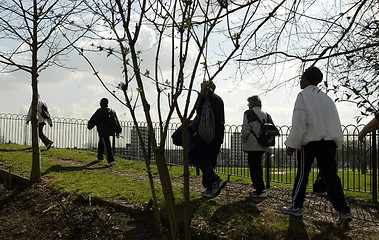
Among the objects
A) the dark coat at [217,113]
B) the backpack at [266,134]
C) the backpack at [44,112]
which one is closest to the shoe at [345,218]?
the backpack at [266,134]

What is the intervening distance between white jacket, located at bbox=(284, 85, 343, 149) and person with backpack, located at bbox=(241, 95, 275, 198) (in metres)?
1.54

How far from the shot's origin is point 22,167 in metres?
8.62

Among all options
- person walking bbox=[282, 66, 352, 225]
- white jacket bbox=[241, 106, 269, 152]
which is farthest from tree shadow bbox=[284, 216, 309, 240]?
white jacket bbox=[241, 106, 269, 152]

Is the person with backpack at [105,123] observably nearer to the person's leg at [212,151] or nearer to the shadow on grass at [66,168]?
the shadow on grass at [66,168]

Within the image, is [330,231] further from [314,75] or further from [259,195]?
[259,195]

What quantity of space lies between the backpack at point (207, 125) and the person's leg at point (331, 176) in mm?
1611

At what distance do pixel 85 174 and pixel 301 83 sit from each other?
5696 mm

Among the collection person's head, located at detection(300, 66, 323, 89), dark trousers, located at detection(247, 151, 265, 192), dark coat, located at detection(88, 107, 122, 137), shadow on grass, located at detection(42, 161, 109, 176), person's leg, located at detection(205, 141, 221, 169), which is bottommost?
shadow on grass, located at detection(42, 161, 109, 176)

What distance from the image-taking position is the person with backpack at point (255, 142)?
6.04 metres

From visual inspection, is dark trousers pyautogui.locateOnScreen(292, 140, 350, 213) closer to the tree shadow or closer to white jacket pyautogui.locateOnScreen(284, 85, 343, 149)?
white jacket pyautogui.locateOnScreen(284, 85, 343, 149)

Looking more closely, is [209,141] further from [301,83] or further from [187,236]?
[187,236]

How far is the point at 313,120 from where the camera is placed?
4.39m

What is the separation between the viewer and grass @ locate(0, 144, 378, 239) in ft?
13.7

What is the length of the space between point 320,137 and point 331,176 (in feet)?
1.67
